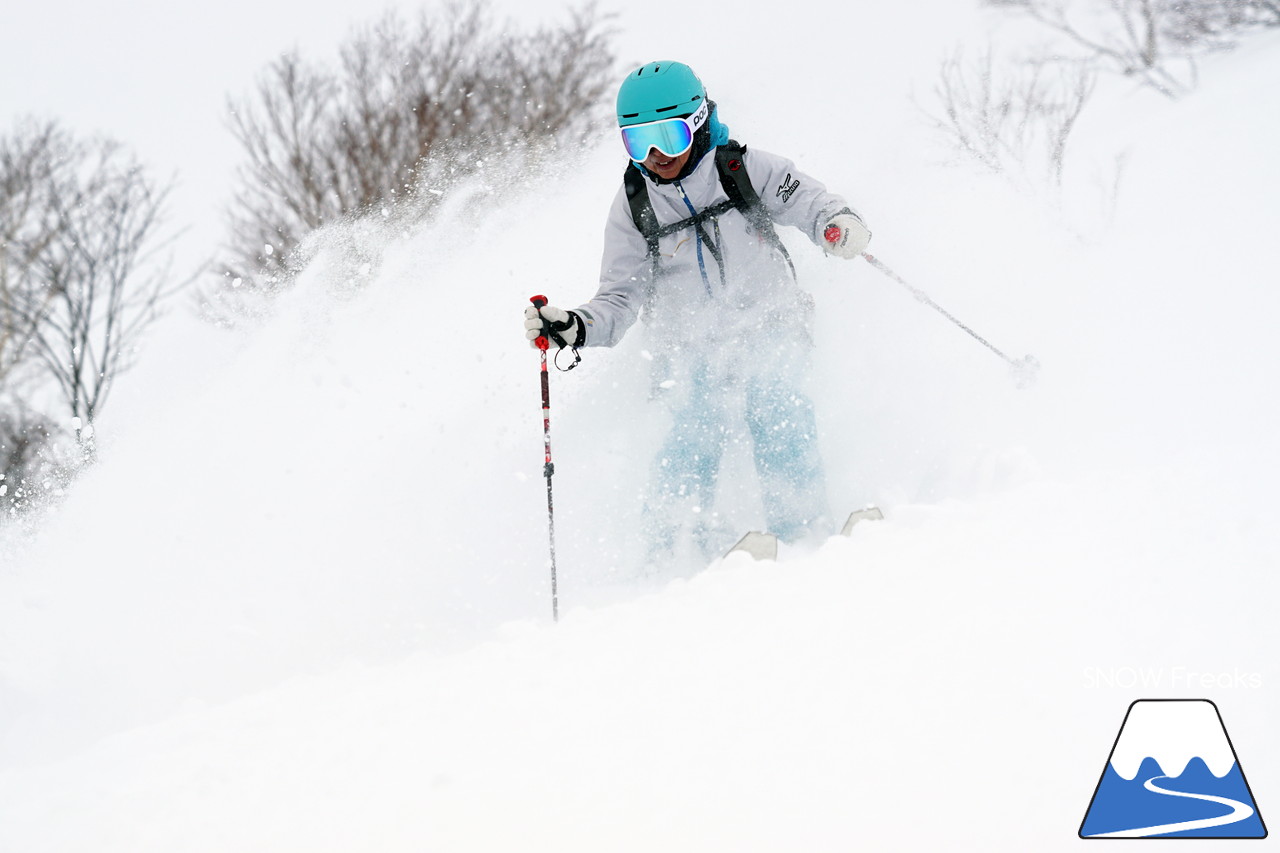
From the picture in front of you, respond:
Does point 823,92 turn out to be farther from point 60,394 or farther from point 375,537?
point 60,394

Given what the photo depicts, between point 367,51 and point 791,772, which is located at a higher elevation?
point 367,51

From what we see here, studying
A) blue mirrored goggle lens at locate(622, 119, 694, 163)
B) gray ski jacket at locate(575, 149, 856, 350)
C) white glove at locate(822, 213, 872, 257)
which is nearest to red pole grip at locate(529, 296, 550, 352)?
gray ski jacket at locate(575, 149, 856, 350)

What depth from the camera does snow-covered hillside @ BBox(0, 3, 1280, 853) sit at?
172cm

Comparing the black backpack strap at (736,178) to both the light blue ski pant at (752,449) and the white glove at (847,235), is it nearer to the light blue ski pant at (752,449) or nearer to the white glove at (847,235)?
the white glove at (847,235)

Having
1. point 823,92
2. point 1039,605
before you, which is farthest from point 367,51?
point 1039,605

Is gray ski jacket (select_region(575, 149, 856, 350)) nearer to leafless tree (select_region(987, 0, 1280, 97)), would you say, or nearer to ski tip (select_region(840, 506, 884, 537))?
ski tip (select_region(840, 506, 884, 537))

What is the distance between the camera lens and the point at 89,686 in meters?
2.73

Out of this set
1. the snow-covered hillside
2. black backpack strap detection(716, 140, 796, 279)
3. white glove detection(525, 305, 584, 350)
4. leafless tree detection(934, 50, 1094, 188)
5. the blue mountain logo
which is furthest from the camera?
leafless tree detection(934, 50, 1094, 188)

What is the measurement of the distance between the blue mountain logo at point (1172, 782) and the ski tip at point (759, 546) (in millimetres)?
1460

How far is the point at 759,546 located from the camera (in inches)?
122

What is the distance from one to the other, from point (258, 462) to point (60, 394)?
12416 millimetres

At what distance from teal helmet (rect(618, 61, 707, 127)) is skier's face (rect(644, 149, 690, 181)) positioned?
0.14 m
